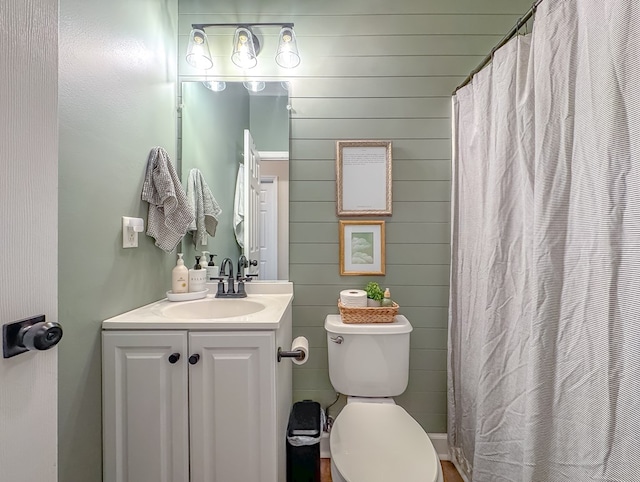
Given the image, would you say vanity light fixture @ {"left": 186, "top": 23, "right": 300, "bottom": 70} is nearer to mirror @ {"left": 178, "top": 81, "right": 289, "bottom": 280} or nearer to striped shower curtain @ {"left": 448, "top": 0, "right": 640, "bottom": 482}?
mirror @ {"left": 178, "top": 81, "right": 289, "bottom": 280}

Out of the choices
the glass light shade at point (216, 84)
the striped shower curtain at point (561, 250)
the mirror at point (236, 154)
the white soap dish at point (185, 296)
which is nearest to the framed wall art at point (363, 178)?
the mirror at point (236, 154)

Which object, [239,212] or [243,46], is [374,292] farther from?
[243,46]

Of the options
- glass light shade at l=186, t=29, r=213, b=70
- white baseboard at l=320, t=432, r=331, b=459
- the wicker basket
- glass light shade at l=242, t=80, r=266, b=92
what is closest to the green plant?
the wicker basket

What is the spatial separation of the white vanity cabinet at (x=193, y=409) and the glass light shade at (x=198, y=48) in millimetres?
1378

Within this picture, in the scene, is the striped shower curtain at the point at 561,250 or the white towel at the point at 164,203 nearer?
the striped shower curtain at the point at 561,250

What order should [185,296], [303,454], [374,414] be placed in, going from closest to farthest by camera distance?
1. [303,454]
2. [374,414]
3. [185,296]

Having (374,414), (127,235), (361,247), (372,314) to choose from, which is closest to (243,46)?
(127,235)

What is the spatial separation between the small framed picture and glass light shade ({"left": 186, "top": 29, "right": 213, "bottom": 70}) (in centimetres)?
113

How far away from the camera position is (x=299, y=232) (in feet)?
5.27

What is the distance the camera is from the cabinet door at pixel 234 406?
0.99 metres

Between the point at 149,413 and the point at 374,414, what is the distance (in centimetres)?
85

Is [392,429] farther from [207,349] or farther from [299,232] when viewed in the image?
[299,232]

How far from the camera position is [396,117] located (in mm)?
1591

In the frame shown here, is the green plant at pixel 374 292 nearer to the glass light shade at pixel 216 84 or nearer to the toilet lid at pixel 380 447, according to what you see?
the toilet lid at pixel 380 447
